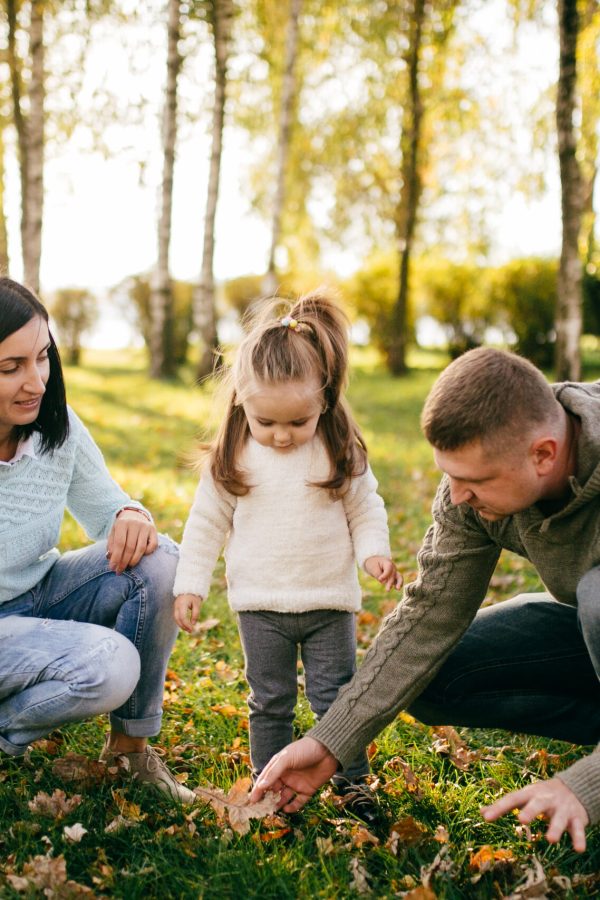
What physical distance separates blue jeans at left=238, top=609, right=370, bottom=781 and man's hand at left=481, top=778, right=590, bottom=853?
99 centimetres

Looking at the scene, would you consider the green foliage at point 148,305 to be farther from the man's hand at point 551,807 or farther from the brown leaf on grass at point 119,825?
the man's hand at point 551,807

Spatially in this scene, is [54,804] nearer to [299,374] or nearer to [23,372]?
[23,372]

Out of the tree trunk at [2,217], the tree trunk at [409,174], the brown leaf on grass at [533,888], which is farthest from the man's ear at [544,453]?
the tree trunk at [2,217]

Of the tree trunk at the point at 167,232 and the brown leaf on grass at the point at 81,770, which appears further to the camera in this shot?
the tree trunk at the point at 167,232

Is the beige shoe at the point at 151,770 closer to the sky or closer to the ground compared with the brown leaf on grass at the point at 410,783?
closer to the sky

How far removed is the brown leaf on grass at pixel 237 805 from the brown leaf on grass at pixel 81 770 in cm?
33

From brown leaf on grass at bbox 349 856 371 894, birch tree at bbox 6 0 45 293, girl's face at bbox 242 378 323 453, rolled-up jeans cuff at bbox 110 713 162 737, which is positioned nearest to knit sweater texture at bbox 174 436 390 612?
girl's face at bbox 242 378 323 453

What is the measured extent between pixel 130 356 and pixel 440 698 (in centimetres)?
2201

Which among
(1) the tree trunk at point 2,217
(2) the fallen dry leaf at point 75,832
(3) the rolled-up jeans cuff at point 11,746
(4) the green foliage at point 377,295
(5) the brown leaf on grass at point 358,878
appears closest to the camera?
(5) the brown leaf on grass at point 358,878

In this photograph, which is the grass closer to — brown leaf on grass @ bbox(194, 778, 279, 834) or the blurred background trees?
brown leaf on grass @ bbox(194, 778, 279, 834)

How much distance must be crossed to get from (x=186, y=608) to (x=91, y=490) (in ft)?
2.05

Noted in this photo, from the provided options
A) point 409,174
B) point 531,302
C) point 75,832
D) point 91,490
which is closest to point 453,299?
point 531,302

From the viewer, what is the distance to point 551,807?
1930 mm

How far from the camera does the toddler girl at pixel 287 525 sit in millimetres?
2830
